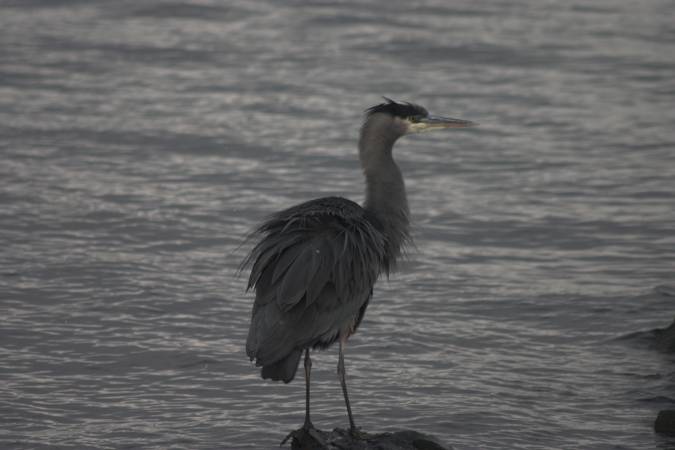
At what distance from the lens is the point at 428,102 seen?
14.8 meters

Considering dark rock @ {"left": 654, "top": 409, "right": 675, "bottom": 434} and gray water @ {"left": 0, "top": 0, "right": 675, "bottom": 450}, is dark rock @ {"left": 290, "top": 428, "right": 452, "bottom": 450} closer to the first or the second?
gray water @ {"left": 0, "top": 0, "right": 675, "bottom": 450}

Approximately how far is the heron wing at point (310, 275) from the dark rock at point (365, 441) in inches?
20.0

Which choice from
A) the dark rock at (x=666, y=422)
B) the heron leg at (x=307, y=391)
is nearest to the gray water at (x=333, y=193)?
the dark rock at (x=666, y=422)

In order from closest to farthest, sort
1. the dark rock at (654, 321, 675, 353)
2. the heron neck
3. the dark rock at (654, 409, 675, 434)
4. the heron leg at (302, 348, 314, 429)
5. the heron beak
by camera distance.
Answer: the heron leg at (302, 348, 314, 429)
the dark rock at (654, 409, 675, 434)
the heron neck
the heron beak
the dark rock at (654, 321, 675, 353)

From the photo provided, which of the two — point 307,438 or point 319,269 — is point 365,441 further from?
point 319,269

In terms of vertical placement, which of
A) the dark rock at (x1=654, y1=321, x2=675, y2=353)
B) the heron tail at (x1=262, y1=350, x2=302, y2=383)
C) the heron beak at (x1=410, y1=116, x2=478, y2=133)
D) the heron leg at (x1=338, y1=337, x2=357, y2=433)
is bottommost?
the dark rock at (x1=654, y1=321, x2=675, y2=353)

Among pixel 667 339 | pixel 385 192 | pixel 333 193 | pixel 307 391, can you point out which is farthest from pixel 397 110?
pixel 333 193

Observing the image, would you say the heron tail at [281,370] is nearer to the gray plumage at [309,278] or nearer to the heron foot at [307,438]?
the gray plumage at [309,278]

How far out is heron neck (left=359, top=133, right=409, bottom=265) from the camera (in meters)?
7.68

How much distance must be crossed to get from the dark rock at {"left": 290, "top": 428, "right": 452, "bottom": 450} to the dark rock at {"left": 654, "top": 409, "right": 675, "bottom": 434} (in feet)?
5.05

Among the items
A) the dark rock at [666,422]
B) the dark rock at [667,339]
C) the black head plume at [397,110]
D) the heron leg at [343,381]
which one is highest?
the black head plume at [397,110]

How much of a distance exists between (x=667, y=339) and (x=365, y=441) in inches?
123

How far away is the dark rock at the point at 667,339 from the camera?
8.80 m

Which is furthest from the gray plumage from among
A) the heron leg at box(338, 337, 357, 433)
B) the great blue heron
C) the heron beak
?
the heron beak
